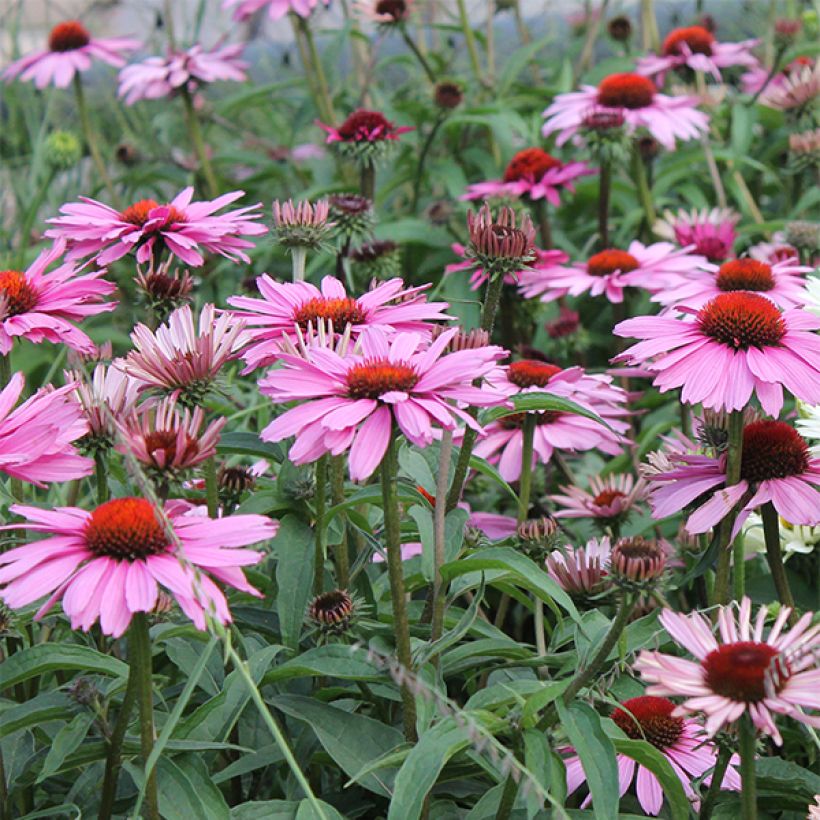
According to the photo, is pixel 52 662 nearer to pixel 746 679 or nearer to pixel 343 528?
pixel 343 528

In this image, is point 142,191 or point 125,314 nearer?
point 125,314

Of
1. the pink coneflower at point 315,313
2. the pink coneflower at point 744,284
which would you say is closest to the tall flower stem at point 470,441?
the pink coneflower at point 315,313

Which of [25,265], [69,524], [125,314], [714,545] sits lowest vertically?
[125,314]

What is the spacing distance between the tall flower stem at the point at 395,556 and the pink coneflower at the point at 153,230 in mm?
369

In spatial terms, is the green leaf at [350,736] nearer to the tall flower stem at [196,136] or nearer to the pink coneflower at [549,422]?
the pink coneflower at [549,422]

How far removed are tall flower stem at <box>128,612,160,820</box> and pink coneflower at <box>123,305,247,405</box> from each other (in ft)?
0.68

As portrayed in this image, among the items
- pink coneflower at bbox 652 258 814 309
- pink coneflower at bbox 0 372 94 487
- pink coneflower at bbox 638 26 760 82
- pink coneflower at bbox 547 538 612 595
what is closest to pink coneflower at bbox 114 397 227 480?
pink coneflower at bbox 0 372 94 487

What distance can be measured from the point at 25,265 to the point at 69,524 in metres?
1.67

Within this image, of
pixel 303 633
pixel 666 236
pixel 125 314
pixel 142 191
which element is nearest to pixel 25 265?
pixel 125 314

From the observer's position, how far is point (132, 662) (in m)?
0.82

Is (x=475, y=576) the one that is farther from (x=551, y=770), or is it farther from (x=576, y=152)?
(x=576, y=152)

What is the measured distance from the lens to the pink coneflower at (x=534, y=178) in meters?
2.03

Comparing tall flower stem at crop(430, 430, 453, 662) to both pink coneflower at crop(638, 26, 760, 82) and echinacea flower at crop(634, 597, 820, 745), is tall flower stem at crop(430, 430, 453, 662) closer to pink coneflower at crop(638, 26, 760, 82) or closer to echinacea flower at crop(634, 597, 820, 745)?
echinacea flower at crop(634, 597, 820, 745)

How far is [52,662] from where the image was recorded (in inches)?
35.1
